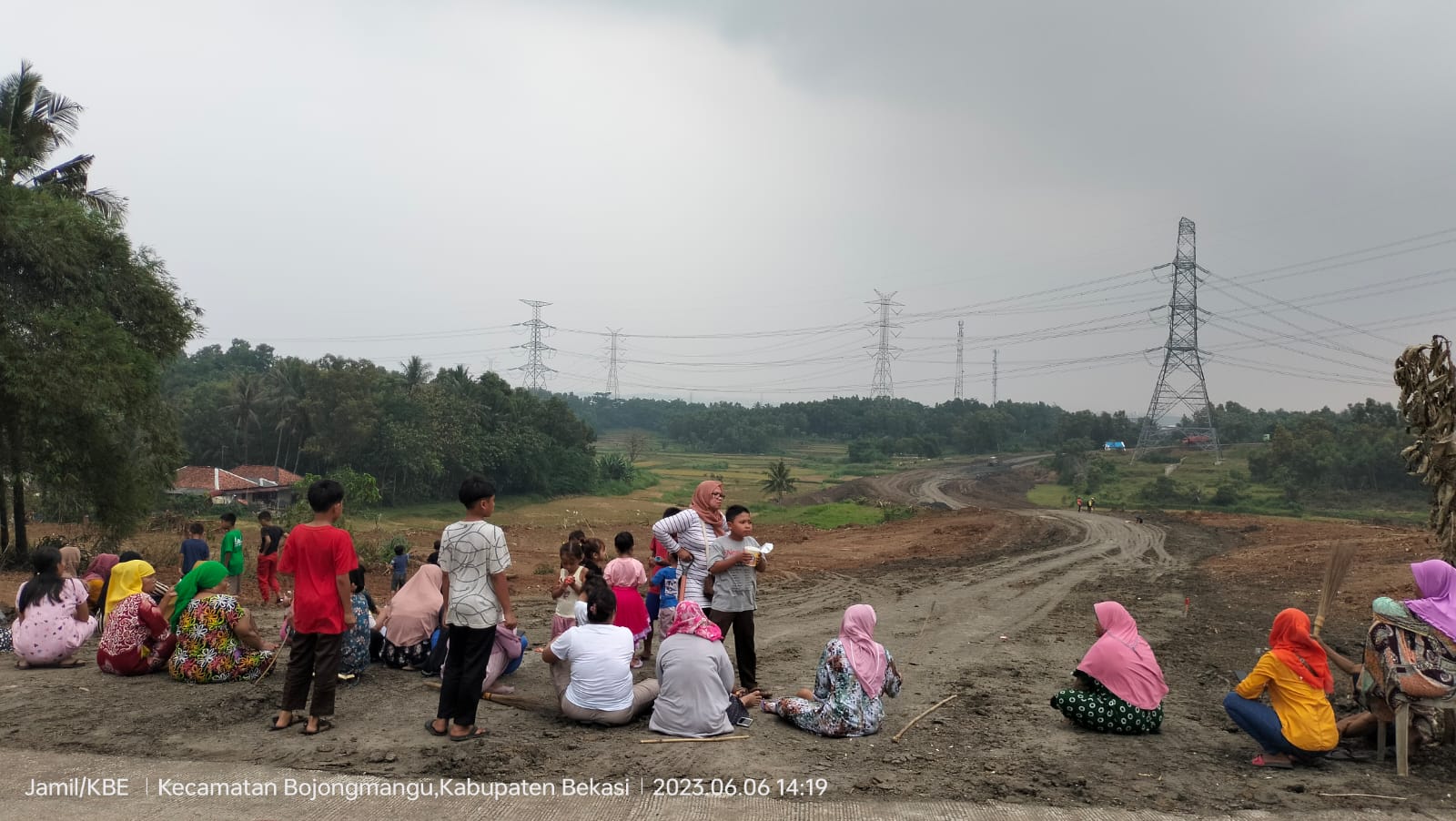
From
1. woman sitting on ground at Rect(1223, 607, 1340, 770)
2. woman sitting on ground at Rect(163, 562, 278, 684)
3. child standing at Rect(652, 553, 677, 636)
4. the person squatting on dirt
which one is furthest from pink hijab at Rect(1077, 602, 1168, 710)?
woman sitting on ground at Rect(163, 562, 278, 684)

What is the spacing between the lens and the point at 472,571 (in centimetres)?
582

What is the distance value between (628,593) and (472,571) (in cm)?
190

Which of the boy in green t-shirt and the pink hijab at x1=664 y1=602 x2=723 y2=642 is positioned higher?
the pink hijab at x1=664 y1=602 x2=723 y2=642

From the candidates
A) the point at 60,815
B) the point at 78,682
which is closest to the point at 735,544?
the point at 60,815

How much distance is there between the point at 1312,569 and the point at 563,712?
16.3 metres

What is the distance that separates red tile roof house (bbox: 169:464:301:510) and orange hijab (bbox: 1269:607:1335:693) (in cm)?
4572

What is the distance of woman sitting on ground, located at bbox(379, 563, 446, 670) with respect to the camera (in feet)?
24.7

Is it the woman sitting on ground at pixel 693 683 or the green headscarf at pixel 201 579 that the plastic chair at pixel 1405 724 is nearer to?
the woman sitting on ground at pixel 693 683

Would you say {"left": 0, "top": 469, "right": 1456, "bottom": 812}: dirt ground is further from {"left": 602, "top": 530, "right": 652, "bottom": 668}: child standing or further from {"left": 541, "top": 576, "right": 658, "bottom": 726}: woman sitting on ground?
{"left": 602, "top": 530, "right": 652, "bottom": 668}: child standing

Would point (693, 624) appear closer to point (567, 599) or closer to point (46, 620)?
point (567, 599)

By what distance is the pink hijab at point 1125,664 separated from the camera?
6348 millimetres

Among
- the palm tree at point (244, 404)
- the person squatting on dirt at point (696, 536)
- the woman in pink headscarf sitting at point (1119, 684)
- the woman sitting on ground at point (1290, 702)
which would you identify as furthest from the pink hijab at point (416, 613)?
the palm tree at point (244, 404)

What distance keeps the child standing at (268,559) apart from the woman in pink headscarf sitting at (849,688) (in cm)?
881

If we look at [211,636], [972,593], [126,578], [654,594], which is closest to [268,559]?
[126,578]
